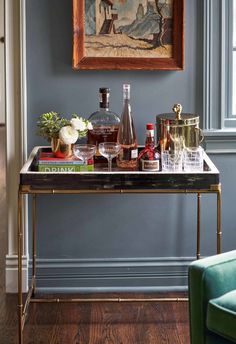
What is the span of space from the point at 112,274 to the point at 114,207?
1.12 ft

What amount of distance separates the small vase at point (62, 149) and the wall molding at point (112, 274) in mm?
722

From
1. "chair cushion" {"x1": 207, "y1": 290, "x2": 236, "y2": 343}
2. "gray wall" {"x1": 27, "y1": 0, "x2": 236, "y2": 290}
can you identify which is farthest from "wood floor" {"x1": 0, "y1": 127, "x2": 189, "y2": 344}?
"chair cushion" {"x1": 207, "y1": 290, "x2": 236, "y2": 343}

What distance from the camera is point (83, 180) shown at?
10.3 feet

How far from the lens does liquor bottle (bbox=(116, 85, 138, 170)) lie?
10.8 ft

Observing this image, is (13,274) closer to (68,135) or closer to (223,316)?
(68,135)

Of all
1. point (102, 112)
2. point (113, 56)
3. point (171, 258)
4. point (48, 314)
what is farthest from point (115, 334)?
point (113, 56)

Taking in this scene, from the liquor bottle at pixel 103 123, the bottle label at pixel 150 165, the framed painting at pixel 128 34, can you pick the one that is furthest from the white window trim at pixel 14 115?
the bottle label at pixel 150 165

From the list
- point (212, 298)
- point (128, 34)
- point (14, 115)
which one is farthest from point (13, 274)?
point (212, 298)

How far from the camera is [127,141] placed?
3336mm

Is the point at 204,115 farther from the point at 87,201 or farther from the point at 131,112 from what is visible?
the point at 87,201

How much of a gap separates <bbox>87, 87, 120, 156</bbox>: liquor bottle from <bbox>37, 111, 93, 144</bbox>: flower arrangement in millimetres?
59

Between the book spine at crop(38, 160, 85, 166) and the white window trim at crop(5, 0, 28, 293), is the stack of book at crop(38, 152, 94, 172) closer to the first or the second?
the book spine at crop(38, 160, 85, 166)

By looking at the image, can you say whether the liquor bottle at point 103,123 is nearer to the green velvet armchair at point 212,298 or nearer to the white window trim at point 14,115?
the white window trim at point 14,115

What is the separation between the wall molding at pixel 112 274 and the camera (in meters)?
3.85
